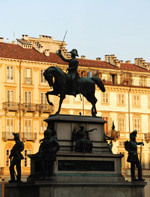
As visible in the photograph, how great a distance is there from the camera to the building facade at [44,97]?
8144 cm

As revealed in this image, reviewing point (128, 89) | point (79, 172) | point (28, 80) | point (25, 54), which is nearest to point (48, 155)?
point (79, 172)

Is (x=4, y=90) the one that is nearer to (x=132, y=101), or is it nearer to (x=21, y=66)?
(x=21, y=66)

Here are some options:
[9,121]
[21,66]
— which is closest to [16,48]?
[21,66]

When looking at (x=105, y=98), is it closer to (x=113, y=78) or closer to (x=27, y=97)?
(x=113, y=78)

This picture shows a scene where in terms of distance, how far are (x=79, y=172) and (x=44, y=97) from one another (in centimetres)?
4849

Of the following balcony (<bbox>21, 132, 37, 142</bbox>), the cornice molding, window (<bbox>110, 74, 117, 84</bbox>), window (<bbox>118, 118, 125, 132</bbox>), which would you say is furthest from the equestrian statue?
window (<bbox>110, 74, 117, 84</bbox>)

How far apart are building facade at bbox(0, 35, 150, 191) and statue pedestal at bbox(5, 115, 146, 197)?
42.3 meters

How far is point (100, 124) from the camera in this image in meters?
38.0

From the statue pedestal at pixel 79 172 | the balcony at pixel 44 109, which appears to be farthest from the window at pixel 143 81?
the statue pedestal at pixel 79 172

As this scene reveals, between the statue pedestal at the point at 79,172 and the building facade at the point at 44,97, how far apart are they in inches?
1666

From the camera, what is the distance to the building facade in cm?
8144

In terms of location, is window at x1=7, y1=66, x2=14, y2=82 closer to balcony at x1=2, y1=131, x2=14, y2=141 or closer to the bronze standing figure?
balcony at x1=2, y1=131, x2=14, y2=141

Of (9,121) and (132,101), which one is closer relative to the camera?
(9,121)

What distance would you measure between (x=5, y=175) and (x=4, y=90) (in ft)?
32.1
